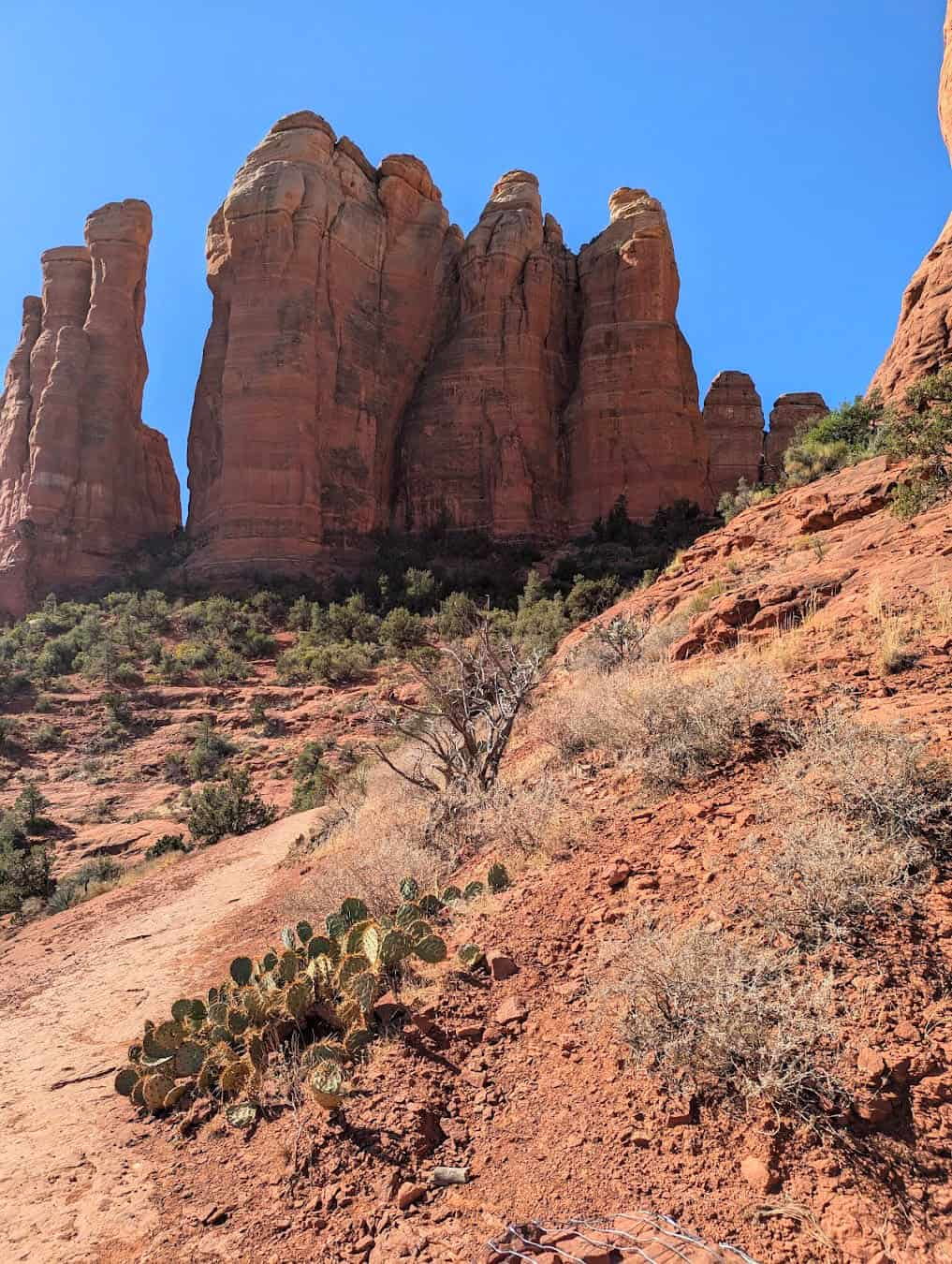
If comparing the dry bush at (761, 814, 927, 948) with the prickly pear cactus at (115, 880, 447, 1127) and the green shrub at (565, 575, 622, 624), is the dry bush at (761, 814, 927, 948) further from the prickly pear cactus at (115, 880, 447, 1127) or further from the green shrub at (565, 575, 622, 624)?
the green shrub at (565, 575, 622, 624)

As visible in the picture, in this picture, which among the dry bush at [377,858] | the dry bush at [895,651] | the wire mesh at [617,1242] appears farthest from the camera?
the dry bush at [377,858]

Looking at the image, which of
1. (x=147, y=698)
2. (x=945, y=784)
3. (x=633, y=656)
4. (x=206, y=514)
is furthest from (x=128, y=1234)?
(x=206, y=514)

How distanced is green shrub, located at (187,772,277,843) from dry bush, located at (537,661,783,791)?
8.64 meters

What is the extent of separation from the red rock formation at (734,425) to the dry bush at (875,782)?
52.5m

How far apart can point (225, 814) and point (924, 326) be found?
1533 cm

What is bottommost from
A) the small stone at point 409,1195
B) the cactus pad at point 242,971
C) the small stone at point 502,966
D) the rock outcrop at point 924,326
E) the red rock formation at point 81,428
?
the small stone at point 409,1195

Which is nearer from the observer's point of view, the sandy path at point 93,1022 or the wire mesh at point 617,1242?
the wire mesh at point 617,1242

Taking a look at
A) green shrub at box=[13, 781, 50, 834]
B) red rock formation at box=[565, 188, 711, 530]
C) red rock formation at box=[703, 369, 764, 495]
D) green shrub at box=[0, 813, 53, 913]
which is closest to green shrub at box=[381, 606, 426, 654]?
red rock formation at box=[565, 188, 711, 530]

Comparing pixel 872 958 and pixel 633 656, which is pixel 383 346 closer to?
pixel 633 656

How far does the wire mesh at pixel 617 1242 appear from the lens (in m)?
2.25

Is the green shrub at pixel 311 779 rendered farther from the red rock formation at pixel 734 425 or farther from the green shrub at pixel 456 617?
the red rock formation at pixel 734 425

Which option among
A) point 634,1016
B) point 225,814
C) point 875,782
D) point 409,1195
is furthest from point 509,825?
point 225,814

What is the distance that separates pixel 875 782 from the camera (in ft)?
12.3

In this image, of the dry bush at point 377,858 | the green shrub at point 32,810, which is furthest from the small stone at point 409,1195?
the green shrub at point 32,810
